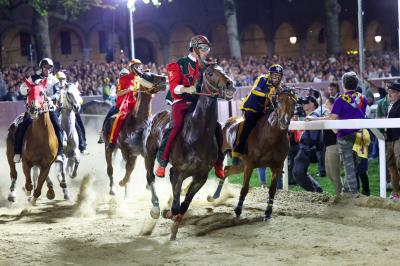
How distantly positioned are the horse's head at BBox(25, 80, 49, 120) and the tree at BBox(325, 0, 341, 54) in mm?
33641

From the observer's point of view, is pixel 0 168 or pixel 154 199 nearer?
pixel 154 199

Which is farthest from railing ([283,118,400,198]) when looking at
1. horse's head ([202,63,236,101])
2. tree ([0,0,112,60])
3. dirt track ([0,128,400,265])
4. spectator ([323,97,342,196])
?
tree ([0,0,112,60])

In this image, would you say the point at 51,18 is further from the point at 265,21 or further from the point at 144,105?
the point at 144,105

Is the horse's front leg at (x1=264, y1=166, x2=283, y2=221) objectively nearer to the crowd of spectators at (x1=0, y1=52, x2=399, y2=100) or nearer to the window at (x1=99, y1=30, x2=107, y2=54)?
the crowd of spectators at (x1=0, y1=52, x2=399, y2=100)

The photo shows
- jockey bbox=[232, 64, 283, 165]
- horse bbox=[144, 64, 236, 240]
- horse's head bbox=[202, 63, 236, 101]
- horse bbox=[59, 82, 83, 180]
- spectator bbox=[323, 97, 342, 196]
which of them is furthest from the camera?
horse bbox=[59, 82, 83, 180]

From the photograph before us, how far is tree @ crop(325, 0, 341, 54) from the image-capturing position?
Result: 43844 mm

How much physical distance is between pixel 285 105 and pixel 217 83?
149 cm

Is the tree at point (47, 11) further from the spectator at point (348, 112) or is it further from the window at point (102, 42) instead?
the spectator at point (348, 112)

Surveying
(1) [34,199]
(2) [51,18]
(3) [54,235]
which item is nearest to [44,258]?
(3) [54,235]

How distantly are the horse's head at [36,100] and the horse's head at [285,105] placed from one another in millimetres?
4148

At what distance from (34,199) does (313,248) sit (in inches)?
220

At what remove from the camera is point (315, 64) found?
36875mm

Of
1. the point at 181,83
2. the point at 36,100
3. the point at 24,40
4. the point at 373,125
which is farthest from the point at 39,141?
the point at 24,40

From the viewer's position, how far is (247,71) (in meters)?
34.1
